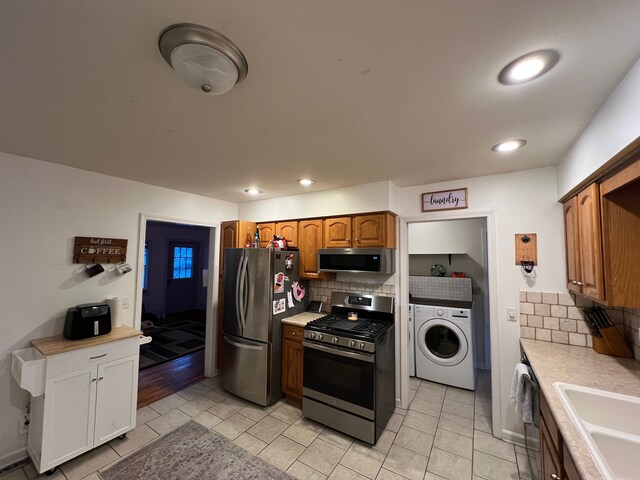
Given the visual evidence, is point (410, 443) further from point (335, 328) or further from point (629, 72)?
point (629, 72)

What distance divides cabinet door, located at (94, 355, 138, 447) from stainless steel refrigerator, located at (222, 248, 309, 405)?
0.97 m

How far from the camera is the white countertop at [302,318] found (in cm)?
291

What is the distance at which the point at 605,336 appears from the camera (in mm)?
1884

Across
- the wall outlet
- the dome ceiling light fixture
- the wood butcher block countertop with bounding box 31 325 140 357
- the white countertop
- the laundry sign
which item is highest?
the dome ceiling light fixture

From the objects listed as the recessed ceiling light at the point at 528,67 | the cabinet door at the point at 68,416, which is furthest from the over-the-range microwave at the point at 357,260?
the cabinet door at the point at 68,416

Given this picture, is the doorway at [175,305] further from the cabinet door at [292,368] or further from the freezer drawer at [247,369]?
the cabinet door at [292,368]

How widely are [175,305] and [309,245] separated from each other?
525 centimetres

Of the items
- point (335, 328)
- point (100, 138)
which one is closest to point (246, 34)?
point (100, 138)

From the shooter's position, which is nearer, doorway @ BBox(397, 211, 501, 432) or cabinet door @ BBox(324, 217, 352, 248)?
doorway @ BBox(397, 211, 501, 432)

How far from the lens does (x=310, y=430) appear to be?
8.18ft

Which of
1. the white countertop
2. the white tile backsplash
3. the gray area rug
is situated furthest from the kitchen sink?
the white tile backsplash

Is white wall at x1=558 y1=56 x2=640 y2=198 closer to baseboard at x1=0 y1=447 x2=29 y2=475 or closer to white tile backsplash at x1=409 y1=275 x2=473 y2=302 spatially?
white tile backsplash at x1=409 y1=275 x2=473 y2=302

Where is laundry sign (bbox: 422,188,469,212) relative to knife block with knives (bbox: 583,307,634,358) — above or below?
above

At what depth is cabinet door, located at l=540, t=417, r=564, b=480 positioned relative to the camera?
4.00 ft
